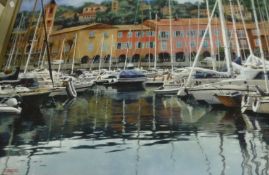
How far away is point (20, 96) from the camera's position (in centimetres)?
2170

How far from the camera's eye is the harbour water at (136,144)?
9.51 metres

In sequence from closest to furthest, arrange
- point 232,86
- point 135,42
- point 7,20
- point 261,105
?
point 7,20 < point 261,105 < point 232,86 < point 135,42

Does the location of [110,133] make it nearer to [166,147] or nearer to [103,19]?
[166,147]

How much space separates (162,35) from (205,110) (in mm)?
61803

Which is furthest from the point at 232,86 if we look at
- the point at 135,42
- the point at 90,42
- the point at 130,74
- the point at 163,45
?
the point at 90,42

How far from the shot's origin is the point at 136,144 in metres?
12.6

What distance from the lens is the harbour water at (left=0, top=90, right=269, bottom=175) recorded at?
31.2ft

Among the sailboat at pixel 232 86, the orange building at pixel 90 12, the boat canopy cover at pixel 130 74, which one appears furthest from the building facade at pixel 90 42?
the sailboat at pixel 232 86

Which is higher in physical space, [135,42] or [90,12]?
[90,12]

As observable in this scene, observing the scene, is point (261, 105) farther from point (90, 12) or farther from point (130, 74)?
point (90, 12)

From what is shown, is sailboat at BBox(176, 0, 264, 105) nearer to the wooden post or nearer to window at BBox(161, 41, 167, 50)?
the wooden post

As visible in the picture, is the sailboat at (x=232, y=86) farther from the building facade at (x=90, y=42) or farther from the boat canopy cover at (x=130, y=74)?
the building facade at (x=90, y=42)

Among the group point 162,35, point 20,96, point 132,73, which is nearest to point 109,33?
point 162,35

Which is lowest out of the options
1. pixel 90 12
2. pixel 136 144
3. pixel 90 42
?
pixel 136 144
